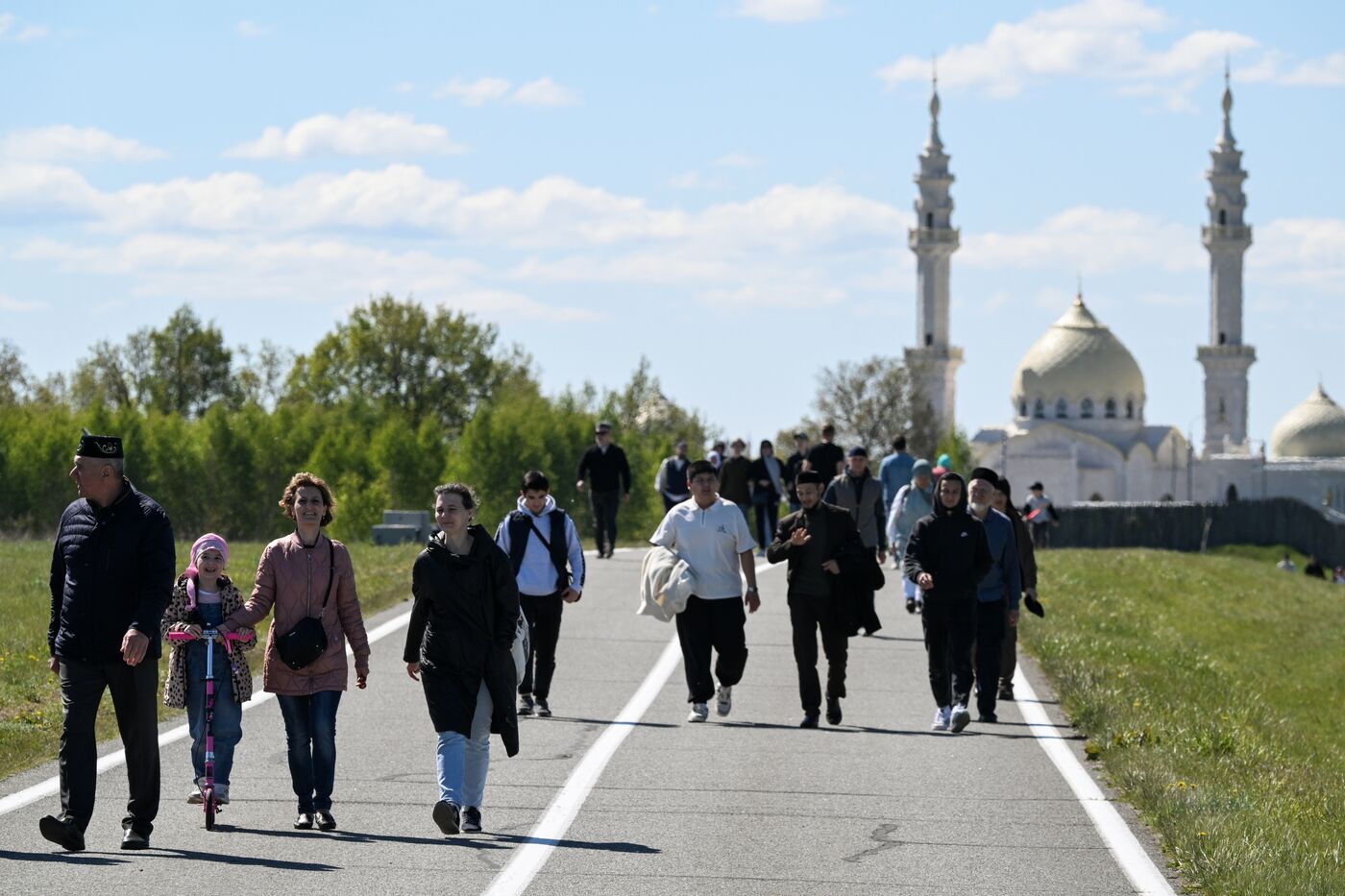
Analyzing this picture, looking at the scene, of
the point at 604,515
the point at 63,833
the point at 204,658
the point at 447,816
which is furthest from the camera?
the point at 604,515

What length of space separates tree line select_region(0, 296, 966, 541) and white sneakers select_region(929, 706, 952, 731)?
121 feet

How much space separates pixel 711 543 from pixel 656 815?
13.3ft

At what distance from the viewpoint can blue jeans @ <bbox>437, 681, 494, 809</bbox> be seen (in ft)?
34.6

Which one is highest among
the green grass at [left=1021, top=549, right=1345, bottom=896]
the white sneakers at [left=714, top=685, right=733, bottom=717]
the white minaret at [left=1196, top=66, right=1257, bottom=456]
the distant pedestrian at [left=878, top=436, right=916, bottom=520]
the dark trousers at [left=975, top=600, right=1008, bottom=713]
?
the white minaret at [left=1196, top=66, right=1257, bottom=456]

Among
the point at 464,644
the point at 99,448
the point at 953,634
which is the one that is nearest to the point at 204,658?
the point at 464,644

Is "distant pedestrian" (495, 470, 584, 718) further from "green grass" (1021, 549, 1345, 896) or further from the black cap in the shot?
the black cap

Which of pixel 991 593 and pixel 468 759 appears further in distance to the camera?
pixel 991 593

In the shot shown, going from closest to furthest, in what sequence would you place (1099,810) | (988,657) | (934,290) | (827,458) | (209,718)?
(209,718), (1099,810), (988,657), (827,458), (934,290)

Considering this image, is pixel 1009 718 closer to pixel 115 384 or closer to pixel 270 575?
pixel 270 575

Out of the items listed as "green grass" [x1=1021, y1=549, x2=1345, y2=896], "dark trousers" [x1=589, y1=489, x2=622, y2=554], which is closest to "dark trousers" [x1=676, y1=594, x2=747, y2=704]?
"green grass" [x1=1021, y1=549, x2=1345, y2=896]

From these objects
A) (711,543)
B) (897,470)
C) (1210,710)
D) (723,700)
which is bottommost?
(1210,710)

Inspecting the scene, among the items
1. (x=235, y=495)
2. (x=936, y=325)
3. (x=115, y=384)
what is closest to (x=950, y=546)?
(x=235, y=495)

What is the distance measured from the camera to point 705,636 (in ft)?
49.9

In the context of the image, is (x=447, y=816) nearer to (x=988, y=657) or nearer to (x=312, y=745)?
(x=312, y=745)
